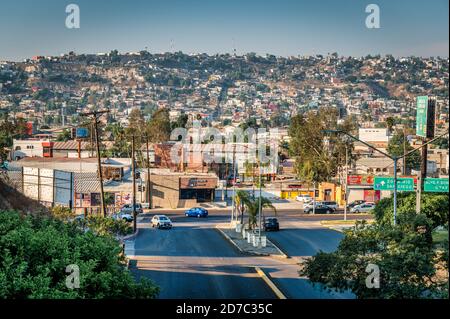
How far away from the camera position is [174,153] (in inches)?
4139

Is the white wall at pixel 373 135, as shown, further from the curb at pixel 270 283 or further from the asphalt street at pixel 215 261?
the curb at pixel 270 283

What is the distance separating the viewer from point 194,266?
34.4 m

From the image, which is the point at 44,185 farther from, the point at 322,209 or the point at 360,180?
the point at 360,180

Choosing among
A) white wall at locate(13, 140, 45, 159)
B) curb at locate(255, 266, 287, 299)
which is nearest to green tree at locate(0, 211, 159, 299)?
curb at locate(255, 266, 287, 299)

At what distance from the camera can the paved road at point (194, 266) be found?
26969 millimetres

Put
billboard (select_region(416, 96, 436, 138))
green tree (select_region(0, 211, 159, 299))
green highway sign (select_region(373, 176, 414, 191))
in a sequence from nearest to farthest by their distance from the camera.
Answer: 1. green tree (select_region(0, 211, 159, 299))
2. green highway sign (select_region(373, 176, 414, 191))
3. billboard (select_region(416, 96, 436, 138))

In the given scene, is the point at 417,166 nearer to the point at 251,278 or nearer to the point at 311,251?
the point at 311,251

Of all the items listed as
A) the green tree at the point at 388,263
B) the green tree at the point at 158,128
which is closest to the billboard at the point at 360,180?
the green tree at the point at 158,128

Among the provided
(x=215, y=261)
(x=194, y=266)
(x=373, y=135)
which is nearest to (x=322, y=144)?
(x=373, y=135)

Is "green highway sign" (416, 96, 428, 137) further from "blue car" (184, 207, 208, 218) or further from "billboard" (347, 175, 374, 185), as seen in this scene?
"billboard" (347, 175, 374, 185)

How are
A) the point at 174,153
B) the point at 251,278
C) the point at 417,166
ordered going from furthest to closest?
the point at 174,153 → the point at 417,166 → the point at 251,278

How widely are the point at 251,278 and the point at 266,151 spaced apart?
87302mm

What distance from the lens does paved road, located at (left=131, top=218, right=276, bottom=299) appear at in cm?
2697
